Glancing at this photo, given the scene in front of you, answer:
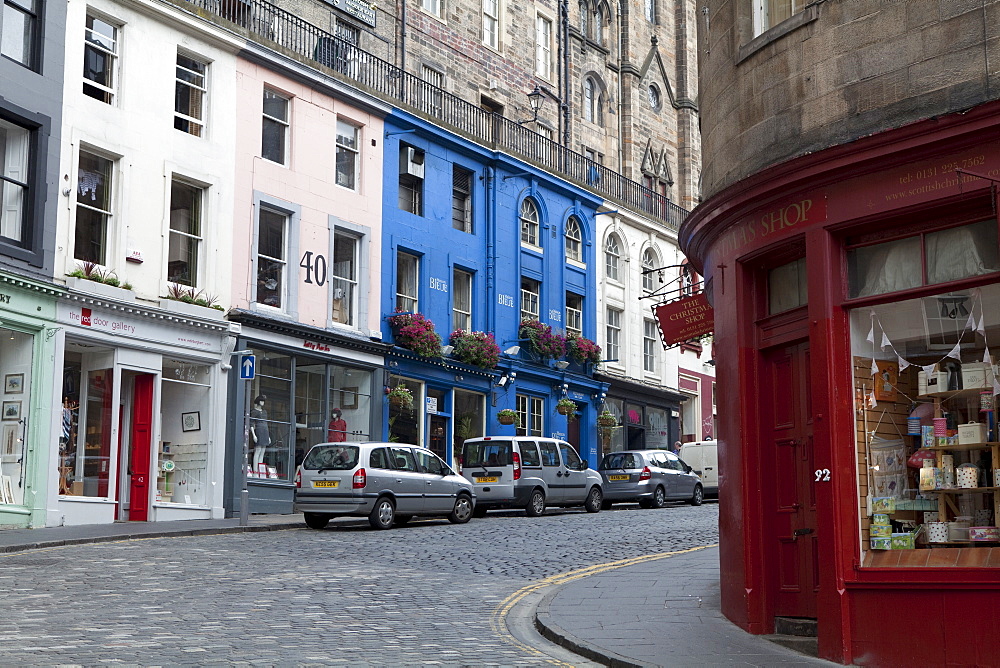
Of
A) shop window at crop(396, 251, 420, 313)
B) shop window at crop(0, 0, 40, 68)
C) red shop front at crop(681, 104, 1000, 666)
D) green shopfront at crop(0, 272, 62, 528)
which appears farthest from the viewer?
shop window at crop(396, 251, 420, 313)

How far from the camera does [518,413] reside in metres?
35.0

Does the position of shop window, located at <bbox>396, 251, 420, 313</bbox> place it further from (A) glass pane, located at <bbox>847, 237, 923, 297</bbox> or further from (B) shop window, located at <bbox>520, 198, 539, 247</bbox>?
(A) glass pane, located at <bbox>847, 237, 923, 297</bbox>

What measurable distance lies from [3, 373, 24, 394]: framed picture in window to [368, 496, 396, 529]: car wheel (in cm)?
659

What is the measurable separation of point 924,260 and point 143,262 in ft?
59.0

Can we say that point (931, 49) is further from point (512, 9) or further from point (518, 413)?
point (512, 9)

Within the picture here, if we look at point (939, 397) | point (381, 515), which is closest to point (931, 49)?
point (939, 397)

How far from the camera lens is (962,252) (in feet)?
31.5

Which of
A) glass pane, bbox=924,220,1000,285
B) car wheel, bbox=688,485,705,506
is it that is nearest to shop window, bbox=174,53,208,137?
car wheel, bbox=688,485,705,506

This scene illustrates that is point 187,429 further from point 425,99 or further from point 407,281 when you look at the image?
point 425,99

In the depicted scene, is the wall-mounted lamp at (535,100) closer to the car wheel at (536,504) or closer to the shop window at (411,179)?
the shop window at (411,179)

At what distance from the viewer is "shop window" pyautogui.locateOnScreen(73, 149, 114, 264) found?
23.5 metres

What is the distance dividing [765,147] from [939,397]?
9.31ft

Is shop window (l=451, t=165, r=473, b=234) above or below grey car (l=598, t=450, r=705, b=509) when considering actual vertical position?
above

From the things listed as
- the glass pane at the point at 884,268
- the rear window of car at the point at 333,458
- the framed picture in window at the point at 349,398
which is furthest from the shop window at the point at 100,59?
the glass pane at the point at 884,268
